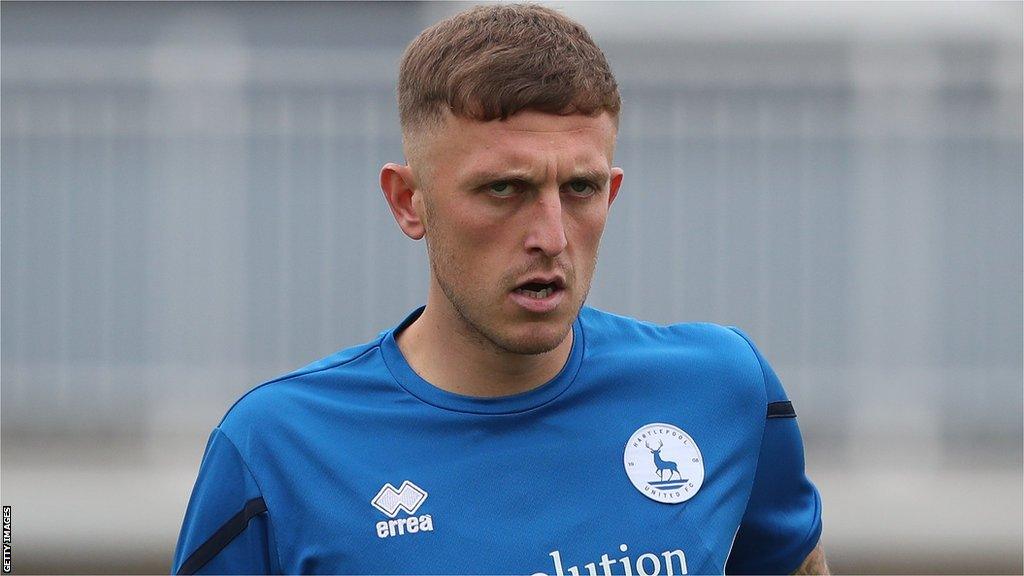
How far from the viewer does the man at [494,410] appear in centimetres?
243

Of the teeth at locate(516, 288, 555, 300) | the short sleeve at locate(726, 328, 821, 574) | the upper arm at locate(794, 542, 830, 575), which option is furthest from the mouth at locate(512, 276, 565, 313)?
→ the upper arm at locate(794, 542, 830, 575)

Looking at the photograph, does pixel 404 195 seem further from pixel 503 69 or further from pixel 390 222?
pixel 390 222

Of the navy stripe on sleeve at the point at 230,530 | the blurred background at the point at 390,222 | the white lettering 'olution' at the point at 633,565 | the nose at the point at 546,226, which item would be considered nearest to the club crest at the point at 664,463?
the white lettering 'olution' at the point at 633,565

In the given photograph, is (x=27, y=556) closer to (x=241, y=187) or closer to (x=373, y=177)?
(x=241, y=187)

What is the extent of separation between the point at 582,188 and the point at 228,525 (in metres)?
0.92

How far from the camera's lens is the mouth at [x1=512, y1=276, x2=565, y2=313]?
2.45 metres

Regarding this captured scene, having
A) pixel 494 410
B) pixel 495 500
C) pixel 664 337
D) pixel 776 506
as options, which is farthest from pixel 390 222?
pixel 495 500

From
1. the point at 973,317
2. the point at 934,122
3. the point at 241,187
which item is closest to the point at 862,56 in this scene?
the point at 934,122

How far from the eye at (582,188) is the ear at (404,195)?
13.0 inches

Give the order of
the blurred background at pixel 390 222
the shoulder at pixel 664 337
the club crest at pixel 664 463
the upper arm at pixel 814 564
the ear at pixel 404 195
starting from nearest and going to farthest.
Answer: the club crest at pixel 664 463
the ear at pixel 404 195
the shoulder at pixel 664 337
the upper arm at pixel 814 564
the blurred background at pixel 390 222

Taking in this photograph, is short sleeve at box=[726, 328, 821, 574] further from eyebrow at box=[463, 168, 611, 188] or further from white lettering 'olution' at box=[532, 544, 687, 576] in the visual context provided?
eyebrow at box=[463, 168, 611, 188]

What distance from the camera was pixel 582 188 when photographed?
8.22 ft

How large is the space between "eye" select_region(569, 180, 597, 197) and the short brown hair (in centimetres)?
14

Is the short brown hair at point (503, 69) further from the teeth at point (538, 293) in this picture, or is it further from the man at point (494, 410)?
the teeth at point (538, 293)
